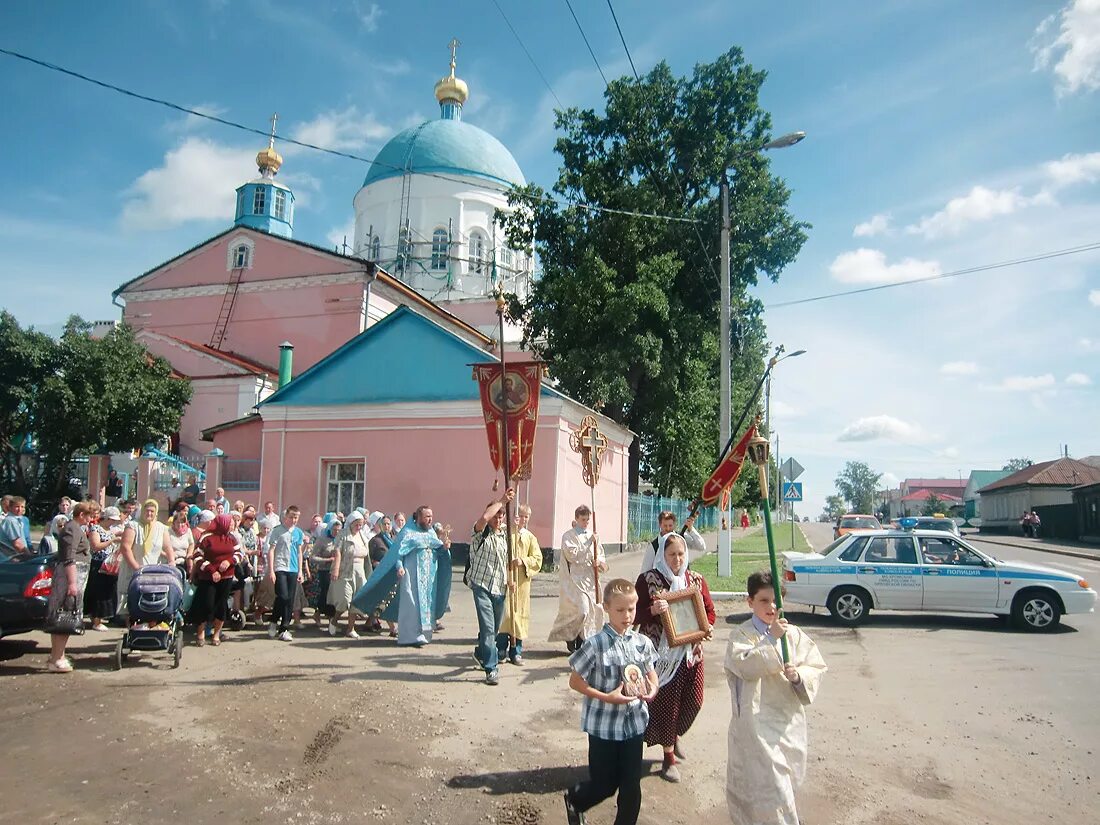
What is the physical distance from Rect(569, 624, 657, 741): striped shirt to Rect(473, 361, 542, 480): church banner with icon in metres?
5.41

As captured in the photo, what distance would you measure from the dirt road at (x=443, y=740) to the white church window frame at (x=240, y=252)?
27.4 m

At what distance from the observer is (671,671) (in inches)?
215

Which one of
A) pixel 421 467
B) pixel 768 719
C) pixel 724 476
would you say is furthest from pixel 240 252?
pixel 768 719

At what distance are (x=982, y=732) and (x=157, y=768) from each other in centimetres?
633

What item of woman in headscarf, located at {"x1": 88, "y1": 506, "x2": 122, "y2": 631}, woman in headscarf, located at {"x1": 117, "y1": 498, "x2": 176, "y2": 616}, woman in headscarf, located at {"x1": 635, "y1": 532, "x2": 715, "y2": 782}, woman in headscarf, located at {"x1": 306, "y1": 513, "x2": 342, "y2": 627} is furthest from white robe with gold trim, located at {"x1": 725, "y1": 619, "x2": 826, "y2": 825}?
woman in headscarf, located at {"x1": 88, "y1": 506, "x2": 122, "y2": 631}

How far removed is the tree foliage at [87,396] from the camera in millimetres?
25234

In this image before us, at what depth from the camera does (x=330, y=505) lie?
21688mm

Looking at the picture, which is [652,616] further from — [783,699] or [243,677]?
[243,677]

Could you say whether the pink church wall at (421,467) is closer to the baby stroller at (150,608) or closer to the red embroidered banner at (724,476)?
the red embroidered banner at (724,476)

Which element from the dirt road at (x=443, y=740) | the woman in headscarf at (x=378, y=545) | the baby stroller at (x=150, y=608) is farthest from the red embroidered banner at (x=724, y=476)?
the baby stroller at (x=150, y=608)

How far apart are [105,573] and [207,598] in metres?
1.55

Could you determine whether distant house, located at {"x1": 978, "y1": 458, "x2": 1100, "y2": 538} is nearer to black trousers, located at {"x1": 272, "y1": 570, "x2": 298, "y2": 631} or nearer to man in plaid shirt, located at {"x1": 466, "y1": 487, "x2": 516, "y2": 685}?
man in plaid shirt, located at {"x1": 466, "y1": 487, "x2": 516, "y2": 685}

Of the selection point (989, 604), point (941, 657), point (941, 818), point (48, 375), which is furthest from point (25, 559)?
point (48, 375)

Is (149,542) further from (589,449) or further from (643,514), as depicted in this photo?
(643,514)
